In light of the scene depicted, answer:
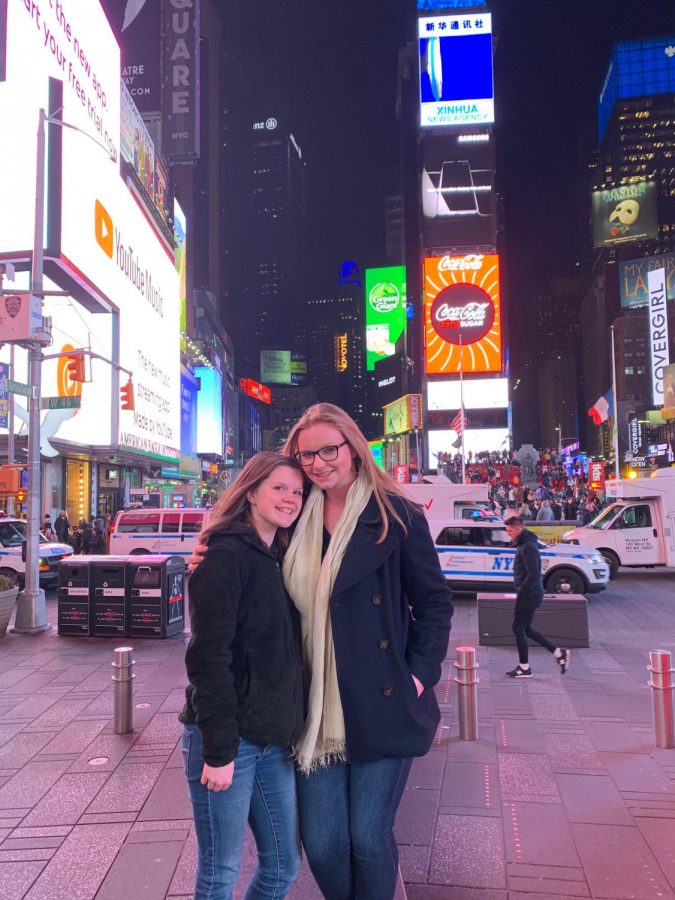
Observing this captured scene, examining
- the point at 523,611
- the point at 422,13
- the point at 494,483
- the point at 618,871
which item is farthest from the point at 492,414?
the point at 618,871

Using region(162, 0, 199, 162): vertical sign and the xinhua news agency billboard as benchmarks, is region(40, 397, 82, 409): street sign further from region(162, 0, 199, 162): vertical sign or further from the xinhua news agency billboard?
the xinhua news agency billboard

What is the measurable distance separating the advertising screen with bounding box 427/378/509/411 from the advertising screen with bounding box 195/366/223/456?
26.9 meters

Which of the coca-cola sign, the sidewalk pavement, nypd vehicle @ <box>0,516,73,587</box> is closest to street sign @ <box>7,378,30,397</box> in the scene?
the sidewalk pavement

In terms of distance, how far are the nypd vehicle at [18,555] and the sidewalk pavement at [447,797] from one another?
8.39m

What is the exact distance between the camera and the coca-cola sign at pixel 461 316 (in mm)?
64688

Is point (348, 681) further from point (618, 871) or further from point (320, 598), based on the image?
point (618, 871)

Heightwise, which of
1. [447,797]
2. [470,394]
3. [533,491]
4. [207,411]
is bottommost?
[447,797]

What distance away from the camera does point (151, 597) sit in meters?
10.4

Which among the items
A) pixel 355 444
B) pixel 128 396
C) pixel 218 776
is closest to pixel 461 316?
pixel 128 396

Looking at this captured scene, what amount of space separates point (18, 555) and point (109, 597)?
21.9 ft

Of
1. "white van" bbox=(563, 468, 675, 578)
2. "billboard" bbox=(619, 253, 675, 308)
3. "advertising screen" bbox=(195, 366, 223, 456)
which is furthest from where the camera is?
"billboard" bbox=(619, 253, 675, 308)

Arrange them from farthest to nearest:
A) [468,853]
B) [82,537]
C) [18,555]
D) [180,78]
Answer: [180,78] < [82,537] < [18,555] < [468,853]

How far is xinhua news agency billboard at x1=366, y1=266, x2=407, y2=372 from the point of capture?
117 meters

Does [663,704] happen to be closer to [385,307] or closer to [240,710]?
[240,710]
